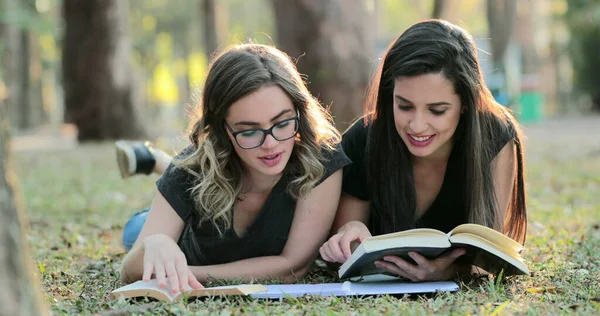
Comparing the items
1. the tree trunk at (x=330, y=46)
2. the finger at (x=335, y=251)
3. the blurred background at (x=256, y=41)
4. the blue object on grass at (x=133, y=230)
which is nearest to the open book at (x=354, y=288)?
the finger at (x=335, y=251)

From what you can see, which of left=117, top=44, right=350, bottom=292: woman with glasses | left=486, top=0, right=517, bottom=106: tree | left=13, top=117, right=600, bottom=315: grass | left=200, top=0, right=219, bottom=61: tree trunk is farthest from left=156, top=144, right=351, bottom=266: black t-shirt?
left=486, top=0, right=517, bottom=106: tree

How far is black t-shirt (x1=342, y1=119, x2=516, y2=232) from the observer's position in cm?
348

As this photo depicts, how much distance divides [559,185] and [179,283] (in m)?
4.96

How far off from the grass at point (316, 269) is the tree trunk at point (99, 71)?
379 cm

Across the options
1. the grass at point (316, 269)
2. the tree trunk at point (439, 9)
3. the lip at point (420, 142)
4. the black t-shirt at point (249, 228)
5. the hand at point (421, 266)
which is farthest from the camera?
the tree trunk at point (439, 9)

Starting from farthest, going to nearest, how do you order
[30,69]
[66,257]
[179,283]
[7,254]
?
[30,69]
[66,257]
[179,283]
[7,254]

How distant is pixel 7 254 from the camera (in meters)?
1.87

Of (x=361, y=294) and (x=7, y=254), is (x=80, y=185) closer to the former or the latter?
(x=361, y=294)

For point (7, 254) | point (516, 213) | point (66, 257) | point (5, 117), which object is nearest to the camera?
point (7, 254)

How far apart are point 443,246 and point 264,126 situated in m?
0.87

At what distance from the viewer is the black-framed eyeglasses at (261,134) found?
311 cm

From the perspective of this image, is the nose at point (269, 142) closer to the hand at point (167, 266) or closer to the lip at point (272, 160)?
the lip at point (272, 160)

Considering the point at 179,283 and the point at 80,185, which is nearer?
the point at 179,283

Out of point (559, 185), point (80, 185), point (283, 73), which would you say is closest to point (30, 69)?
point (80, 185)
